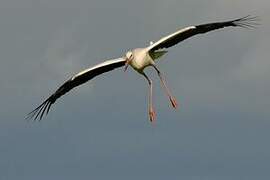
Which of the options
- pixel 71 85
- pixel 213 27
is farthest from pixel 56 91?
pixel 213 27

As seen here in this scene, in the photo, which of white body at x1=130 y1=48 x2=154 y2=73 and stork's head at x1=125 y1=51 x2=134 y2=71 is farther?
stork's head at x1=125 y1=51 x2=134 y2=71

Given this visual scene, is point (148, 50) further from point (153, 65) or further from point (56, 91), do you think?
point (56, 91)

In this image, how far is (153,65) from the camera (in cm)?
5691

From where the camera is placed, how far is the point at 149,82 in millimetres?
57250

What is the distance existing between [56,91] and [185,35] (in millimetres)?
8093

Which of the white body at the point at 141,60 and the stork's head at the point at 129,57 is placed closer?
the white body at the point at 141,60

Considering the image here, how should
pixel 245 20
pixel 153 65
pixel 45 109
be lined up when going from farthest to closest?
pixel 45 109
pixel 153 65
pixel 245 20

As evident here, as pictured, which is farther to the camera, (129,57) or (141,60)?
(129,57)

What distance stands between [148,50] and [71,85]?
213 inches

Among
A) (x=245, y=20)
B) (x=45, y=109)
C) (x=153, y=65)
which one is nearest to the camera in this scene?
(x=245, y=20)

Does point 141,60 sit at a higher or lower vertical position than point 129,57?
lower

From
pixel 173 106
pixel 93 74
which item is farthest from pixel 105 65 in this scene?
pixel 173 106

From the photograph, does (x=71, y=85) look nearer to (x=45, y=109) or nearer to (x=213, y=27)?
(x=45, y=109)

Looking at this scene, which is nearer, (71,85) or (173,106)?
(173,106)
